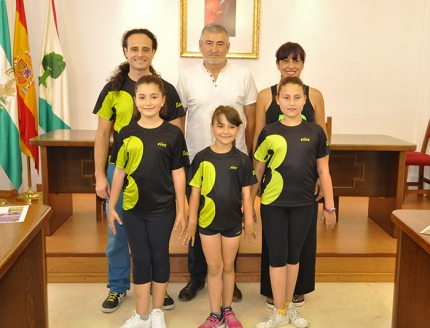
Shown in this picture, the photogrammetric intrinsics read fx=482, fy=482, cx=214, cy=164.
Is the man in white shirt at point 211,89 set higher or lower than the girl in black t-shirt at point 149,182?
higher

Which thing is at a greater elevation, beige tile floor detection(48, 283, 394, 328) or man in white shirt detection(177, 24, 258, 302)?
man in white shirt detection(177, 24, 258, 302)

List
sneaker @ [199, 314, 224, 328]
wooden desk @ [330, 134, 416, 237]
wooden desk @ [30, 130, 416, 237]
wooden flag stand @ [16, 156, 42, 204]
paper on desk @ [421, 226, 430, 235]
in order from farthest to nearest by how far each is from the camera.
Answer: wooden flag stand @ [16, 156, 42, 204]
wooden desk @ [330, 134, 416, 237]
wooden desk @ [30, 130, 416, 237]
sneaker @ [199, 314, 224, 328]
paper on desk @ [421, 226, 430, 235]

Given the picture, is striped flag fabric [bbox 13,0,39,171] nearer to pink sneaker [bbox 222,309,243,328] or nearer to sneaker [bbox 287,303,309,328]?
pink sneaker [bbox 222,309,243,328]

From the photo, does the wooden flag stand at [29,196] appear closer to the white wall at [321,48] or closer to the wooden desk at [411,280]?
the white wall at [321,48]

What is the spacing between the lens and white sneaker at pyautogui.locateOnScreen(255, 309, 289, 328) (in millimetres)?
2463

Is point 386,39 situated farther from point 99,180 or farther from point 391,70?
point 99,180

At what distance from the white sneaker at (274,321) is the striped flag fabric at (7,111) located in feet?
10.1

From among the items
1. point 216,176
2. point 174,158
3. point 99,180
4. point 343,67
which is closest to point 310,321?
point 216,176

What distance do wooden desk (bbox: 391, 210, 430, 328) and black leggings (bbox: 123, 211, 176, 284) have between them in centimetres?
104

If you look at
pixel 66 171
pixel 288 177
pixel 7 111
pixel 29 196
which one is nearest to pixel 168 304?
pixel 288 177

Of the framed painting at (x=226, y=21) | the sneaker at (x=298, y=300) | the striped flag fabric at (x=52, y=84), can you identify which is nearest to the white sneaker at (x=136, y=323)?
the sneaker at (x=298, y=300)

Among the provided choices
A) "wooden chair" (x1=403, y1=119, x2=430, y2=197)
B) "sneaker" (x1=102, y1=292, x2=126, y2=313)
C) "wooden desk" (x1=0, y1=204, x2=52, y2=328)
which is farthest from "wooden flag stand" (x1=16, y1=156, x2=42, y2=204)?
"wooden chair" (x1=403, y1=119, x2=430, y2=197)

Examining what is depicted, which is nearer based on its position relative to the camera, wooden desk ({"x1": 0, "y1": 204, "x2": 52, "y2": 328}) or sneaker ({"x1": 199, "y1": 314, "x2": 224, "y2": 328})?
wooden desk ({"x1": 0, "y1": 204, "x2": 52, "y2": 328})

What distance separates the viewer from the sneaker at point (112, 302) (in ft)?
8.77
